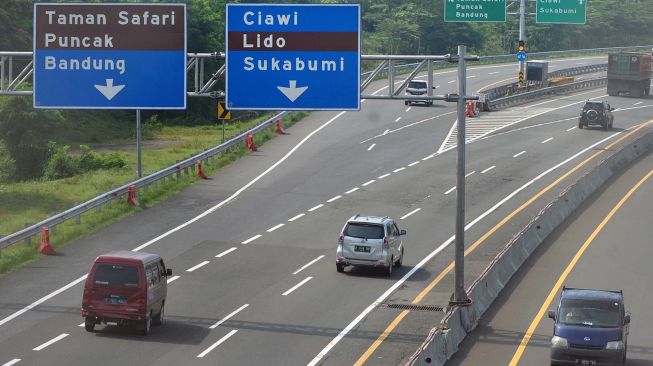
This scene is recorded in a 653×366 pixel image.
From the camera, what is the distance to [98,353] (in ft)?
83.6

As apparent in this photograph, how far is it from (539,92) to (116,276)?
62.1 metres

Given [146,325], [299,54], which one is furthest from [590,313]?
[146,325]

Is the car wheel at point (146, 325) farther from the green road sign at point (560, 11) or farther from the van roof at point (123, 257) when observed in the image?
the green road sign at point (560, 11)

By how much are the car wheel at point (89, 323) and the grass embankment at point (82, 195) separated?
25.6ft

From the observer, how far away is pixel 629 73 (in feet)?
285

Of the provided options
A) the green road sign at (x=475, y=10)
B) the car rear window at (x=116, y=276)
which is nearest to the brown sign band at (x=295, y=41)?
the car rear window at (x=116, y=276)

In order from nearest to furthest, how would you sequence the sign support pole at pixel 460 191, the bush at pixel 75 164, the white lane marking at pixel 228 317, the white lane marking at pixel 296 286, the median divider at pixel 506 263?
the median divider at pixel 506 263
the white lane marking at pixel 228 317
the sign support pole at pixel 460 191
the white lane marking at pixel 296 286
the bush at pixel 75 164

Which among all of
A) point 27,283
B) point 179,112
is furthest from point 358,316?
point 179,112

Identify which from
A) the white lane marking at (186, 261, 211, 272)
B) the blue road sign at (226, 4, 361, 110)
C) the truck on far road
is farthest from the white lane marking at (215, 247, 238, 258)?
the truck on far road

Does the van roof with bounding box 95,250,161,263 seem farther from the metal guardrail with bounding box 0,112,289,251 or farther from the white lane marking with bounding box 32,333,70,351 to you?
the metal guardrail with bounding box 0,112,289,251

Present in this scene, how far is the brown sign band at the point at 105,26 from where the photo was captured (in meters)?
29.7

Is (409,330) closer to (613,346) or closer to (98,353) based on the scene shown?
(613,346)

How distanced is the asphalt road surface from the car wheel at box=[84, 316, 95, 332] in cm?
22

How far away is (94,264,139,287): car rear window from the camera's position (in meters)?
27.2
